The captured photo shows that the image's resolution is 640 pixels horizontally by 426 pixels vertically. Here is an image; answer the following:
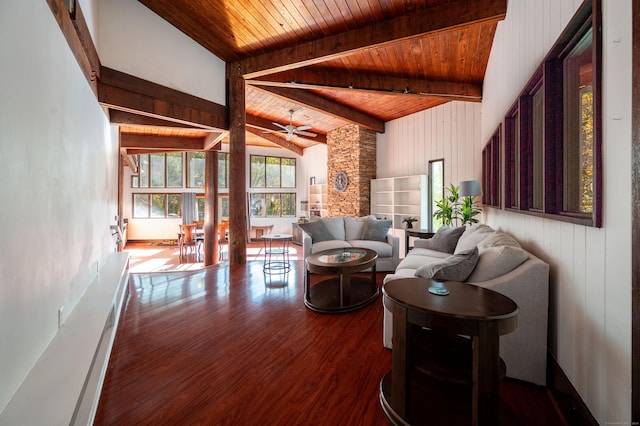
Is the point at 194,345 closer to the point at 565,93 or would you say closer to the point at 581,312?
the point at 581,312

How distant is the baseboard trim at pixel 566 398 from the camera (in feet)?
4.72

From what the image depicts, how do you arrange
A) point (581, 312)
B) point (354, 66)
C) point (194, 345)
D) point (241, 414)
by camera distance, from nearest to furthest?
point (581, 312) → point (241, 414) → point (194, 345) → point (354, 66)

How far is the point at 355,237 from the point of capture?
5254 millimetres

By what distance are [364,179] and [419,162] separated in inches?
60.8

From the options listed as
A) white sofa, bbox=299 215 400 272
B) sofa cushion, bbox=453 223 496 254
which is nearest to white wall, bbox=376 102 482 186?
white sofa, bbox=299 215 400 272

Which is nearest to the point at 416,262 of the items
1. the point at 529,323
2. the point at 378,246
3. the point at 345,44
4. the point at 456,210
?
the point at 378,246

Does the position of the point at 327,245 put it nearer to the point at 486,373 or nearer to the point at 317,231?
the point at 317,231

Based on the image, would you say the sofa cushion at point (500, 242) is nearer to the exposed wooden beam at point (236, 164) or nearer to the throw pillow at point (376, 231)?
the throw pillow at point (376, 231)

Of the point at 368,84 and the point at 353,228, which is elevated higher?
the point at 368,84

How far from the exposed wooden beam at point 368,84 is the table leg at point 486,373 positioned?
15.4 ft

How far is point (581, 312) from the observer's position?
1.52 meters

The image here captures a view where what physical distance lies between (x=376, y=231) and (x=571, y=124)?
3.42 m

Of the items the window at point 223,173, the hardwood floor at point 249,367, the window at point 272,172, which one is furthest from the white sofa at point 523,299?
the window at point 223,173

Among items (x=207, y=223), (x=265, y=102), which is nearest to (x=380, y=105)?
(x=265, y=102)
